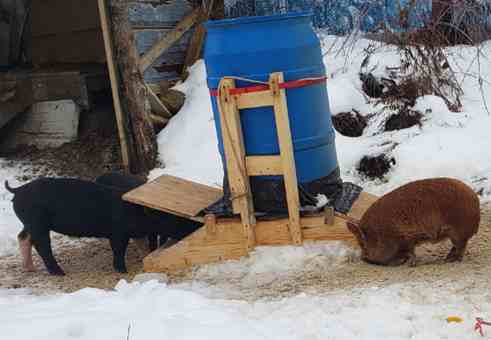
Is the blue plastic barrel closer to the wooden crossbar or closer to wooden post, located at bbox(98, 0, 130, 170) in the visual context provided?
the wooden crossbar

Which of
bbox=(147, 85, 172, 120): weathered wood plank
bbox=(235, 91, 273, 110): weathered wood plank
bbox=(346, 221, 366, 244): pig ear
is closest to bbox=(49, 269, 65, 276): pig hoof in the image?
bbox=(235, 91, 273, 110): weathered wood plank

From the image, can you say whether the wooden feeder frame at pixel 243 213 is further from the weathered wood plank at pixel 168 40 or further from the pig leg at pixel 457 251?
the weathered wood plank at pixel 168 40

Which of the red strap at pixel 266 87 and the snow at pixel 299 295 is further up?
the red strap at pixel 266 87

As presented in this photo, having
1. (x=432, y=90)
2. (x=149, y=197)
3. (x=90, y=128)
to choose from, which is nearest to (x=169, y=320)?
(x=149, y=197)

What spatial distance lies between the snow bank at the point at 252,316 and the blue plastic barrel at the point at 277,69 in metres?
1.23

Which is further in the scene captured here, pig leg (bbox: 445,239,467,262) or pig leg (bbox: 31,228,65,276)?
pig leg (bbox: 31,228,65,276)

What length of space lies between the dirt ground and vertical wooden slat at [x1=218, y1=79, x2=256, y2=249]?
18.7 inches

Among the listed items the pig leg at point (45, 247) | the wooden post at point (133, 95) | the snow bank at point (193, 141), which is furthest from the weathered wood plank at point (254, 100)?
the wooden post at point (133, 95)

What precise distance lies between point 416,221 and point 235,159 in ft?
4.28

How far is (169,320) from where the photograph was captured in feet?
11.2

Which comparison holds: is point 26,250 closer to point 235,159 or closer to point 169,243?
point 169,243

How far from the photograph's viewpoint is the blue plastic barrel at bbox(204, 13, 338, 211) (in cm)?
462

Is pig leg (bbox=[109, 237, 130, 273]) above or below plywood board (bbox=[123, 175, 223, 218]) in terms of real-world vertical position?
below

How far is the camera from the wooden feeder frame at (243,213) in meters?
4.65
